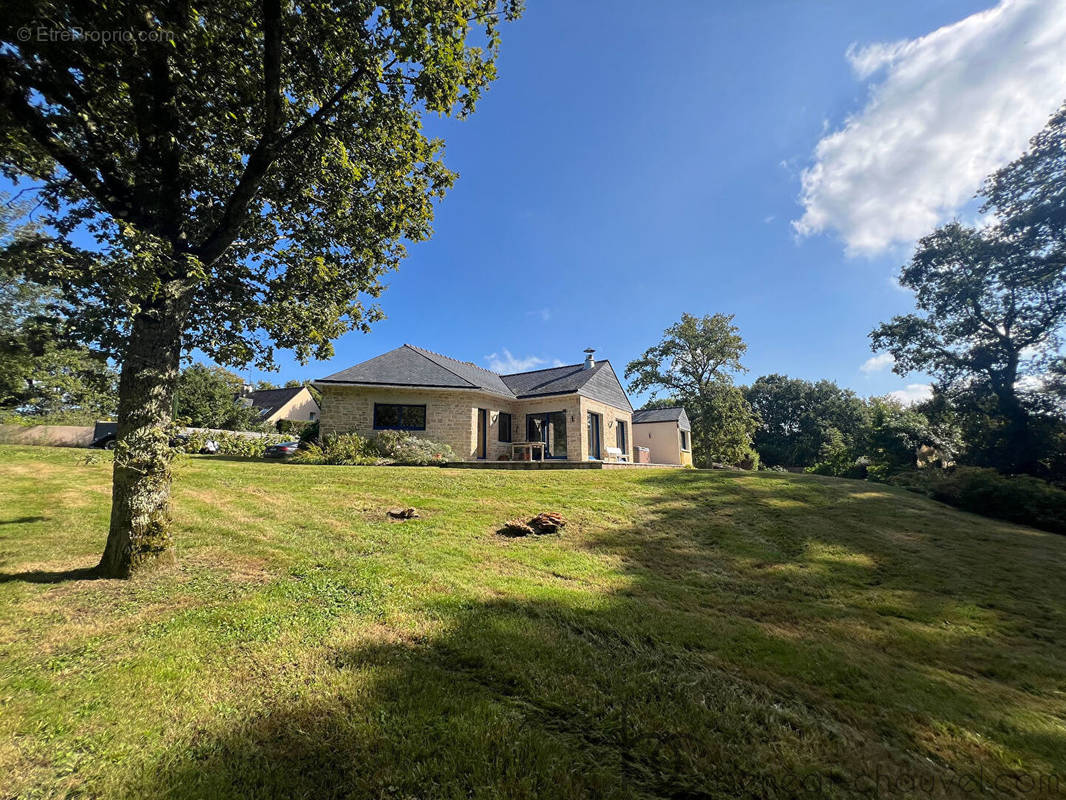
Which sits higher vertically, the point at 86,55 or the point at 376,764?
the point at 86,55

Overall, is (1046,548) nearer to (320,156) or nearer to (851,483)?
(851,483)

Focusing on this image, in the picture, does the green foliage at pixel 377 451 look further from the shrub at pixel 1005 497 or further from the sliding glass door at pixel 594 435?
the shrub at pixel 1005 497

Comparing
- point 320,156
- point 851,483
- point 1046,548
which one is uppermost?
point 320,156

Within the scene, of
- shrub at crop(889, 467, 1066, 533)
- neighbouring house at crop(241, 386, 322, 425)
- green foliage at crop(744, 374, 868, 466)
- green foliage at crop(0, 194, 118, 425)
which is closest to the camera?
green foliage at crop(0, 194, 118, 425)

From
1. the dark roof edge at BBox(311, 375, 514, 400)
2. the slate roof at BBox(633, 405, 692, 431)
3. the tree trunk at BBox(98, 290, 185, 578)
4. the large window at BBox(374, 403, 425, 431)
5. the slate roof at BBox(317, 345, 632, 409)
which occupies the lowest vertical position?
the tree trunk at BBox(98, 290, 185, 578)

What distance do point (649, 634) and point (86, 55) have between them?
331 inches

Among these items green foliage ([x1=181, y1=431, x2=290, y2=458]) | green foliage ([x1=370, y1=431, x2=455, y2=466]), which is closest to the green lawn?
green foliage ([x1=181, y1=431, x2=290, y2=458])

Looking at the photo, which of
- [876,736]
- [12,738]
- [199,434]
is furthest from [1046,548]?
[199,434]

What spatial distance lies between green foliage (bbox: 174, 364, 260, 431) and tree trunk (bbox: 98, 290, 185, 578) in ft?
103

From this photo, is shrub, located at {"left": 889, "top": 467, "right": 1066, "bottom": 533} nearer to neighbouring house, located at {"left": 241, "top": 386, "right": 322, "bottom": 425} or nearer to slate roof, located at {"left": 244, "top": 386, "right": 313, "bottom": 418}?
neighbouring house, located at {"left": 241, "top": 386, "right": 322, "bottom": 425}

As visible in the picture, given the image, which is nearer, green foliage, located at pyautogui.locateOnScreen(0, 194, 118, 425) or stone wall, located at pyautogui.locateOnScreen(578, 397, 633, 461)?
green foliage, located at pyautogui.locateOnScreen(0, 194, 118, 425)

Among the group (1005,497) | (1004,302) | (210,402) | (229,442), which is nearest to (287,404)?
(210,402)

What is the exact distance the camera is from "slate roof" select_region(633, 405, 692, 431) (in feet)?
97.4

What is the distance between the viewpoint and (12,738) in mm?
2309
